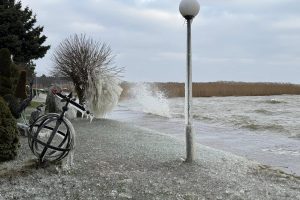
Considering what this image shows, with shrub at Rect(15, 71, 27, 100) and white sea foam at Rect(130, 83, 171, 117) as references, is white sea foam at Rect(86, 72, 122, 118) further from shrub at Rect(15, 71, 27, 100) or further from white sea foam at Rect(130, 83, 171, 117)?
white sea foam at Rect(130, 83, 171, 117)

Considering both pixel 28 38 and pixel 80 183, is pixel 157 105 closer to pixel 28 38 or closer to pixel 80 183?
pixel 28 38

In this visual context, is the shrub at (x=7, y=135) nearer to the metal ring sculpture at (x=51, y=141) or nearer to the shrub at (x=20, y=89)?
the metal ring sculpture at (x=51, y=141)

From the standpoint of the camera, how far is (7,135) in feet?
27.2

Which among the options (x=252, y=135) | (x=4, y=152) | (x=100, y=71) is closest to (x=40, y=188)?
(x=4, y=152)

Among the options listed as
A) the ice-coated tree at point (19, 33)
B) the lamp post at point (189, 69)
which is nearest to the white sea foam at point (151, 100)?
the ice-coated tree at point (19, 33)

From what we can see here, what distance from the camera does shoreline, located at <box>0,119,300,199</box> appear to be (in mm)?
7270

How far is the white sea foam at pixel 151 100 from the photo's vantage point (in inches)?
1489

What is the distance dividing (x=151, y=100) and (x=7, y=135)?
33.7m

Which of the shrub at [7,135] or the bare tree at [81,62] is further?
the bare tree at [81,62]

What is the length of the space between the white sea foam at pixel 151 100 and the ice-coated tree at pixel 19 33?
9.36 meters

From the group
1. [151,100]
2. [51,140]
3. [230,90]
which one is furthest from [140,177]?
[230,90]

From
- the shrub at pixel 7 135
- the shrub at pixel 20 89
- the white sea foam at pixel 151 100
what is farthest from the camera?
the white sea foam at pixel 151 100

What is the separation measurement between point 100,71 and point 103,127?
157 inches

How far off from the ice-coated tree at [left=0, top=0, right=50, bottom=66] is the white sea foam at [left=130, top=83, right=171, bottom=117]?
Answer: 9.36 metres
